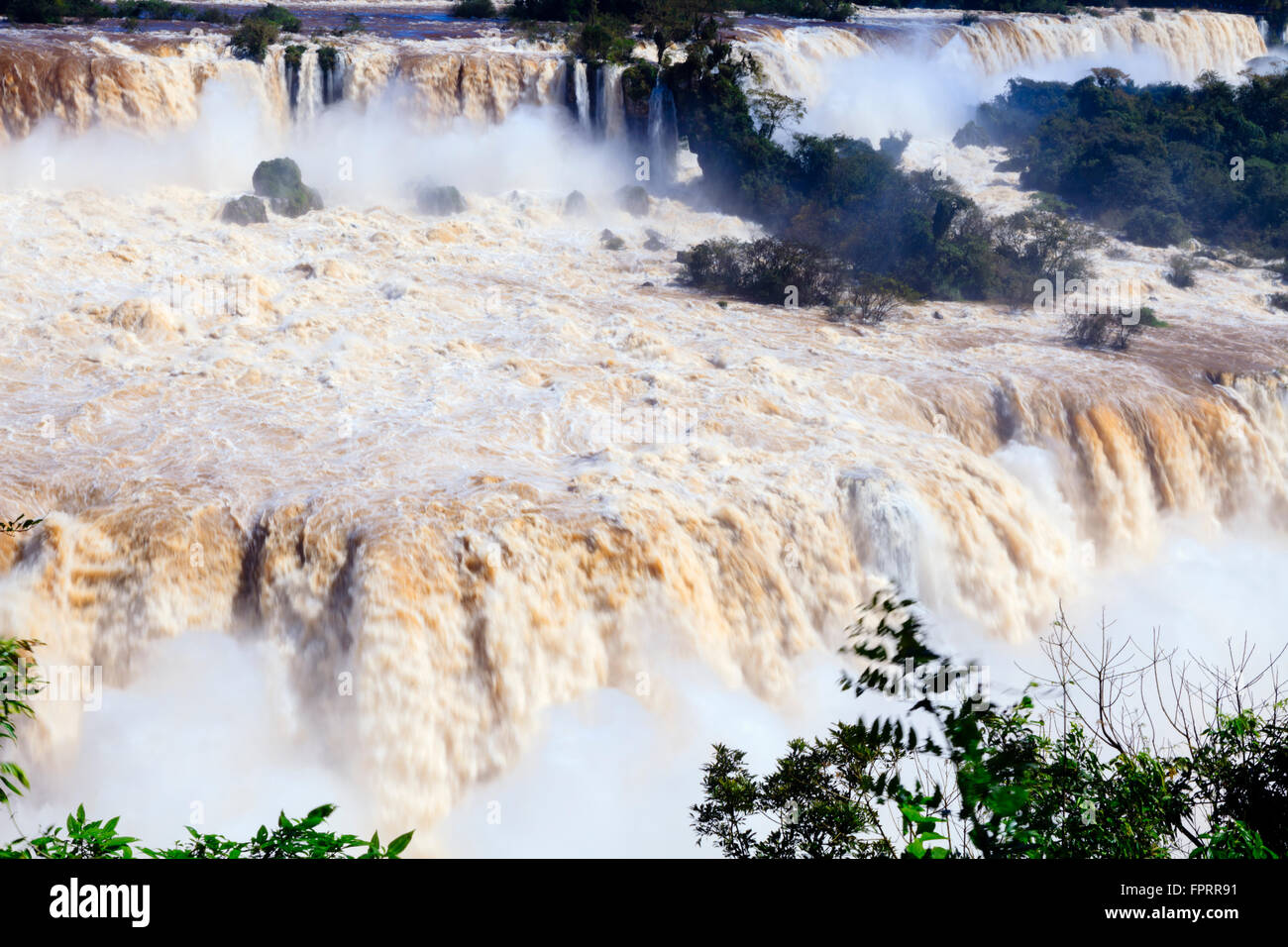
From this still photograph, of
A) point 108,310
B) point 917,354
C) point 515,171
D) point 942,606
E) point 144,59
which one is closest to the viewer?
point 942,606

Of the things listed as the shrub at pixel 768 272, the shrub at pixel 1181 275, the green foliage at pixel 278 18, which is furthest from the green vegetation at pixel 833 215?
the green foliage at pixel 278 18

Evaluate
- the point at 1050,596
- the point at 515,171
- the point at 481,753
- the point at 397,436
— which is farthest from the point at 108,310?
the point at 1050,596

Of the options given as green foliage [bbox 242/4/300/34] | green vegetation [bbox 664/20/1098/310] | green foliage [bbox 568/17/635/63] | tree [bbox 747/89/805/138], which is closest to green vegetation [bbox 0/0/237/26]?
green foliage [bbox 242/4/300/34]

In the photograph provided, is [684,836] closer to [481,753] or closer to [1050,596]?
[481,753]

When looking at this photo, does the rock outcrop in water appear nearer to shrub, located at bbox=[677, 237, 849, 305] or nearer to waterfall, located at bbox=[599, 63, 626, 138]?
shrub, located at bbox=[677, 237, 849, 305]

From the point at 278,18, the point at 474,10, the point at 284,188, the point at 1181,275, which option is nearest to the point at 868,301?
the point at 1181,275

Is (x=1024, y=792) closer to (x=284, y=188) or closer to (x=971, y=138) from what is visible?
(x=284, y=188)

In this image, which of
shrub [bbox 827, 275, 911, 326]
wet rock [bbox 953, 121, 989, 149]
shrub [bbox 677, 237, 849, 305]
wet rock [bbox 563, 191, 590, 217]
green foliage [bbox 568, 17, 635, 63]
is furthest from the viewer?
wet rock [bbox 953, 121, 989, 149]

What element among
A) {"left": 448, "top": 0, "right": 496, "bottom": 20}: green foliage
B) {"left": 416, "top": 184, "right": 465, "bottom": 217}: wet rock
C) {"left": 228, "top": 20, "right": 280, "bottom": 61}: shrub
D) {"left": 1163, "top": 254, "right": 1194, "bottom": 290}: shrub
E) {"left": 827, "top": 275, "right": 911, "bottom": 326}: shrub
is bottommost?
{"left": 827, "top": 275, "right": 911, "bottom": 326}: shrub
